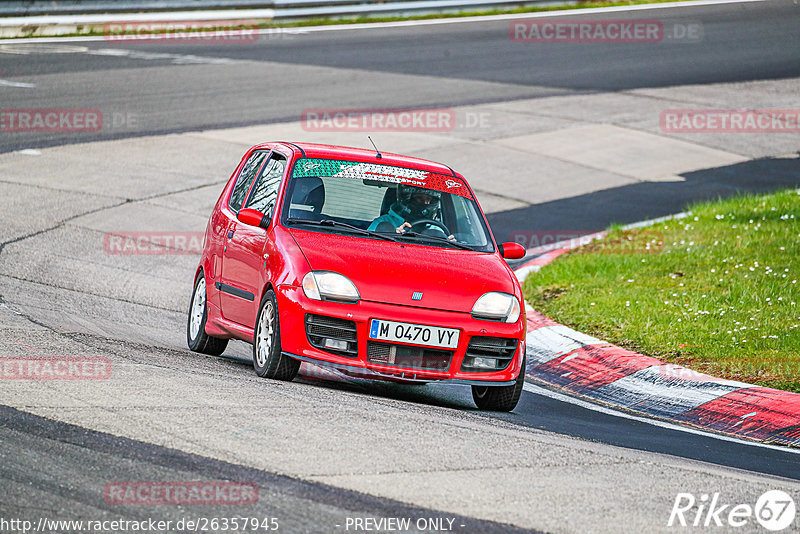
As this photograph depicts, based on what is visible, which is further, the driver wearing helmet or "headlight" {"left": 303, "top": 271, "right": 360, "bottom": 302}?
the driver wearing helmet

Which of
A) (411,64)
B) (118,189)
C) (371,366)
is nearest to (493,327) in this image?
(371,366)

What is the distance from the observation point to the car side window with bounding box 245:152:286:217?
844 centimetres

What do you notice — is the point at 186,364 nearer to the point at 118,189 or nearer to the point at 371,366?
the point at 371,366

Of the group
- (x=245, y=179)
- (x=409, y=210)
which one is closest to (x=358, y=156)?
(x=409, y=210)

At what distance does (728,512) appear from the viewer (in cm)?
533

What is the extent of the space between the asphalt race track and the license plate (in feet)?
1.33

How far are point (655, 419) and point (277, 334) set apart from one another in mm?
2698

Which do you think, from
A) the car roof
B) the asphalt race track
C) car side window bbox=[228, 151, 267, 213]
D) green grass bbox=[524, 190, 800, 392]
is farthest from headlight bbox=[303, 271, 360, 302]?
green grass bbox=[524, 190, 800, 392]

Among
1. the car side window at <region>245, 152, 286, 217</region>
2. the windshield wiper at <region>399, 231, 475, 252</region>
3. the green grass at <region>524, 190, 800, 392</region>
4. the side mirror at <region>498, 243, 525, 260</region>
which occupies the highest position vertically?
the car side window at <region>245, 152, 286, 217</region>

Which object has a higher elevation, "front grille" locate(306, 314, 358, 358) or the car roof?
the car roof

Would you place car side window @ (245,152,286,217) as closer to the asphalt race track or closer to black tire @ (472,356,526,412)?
the asphalt race track

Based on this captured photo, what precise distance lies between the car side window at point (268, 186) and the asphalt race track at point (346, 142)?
1191 millimetres

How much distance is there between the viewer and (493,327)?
24.6 ft

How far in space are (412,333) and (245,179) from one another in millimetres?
2604
